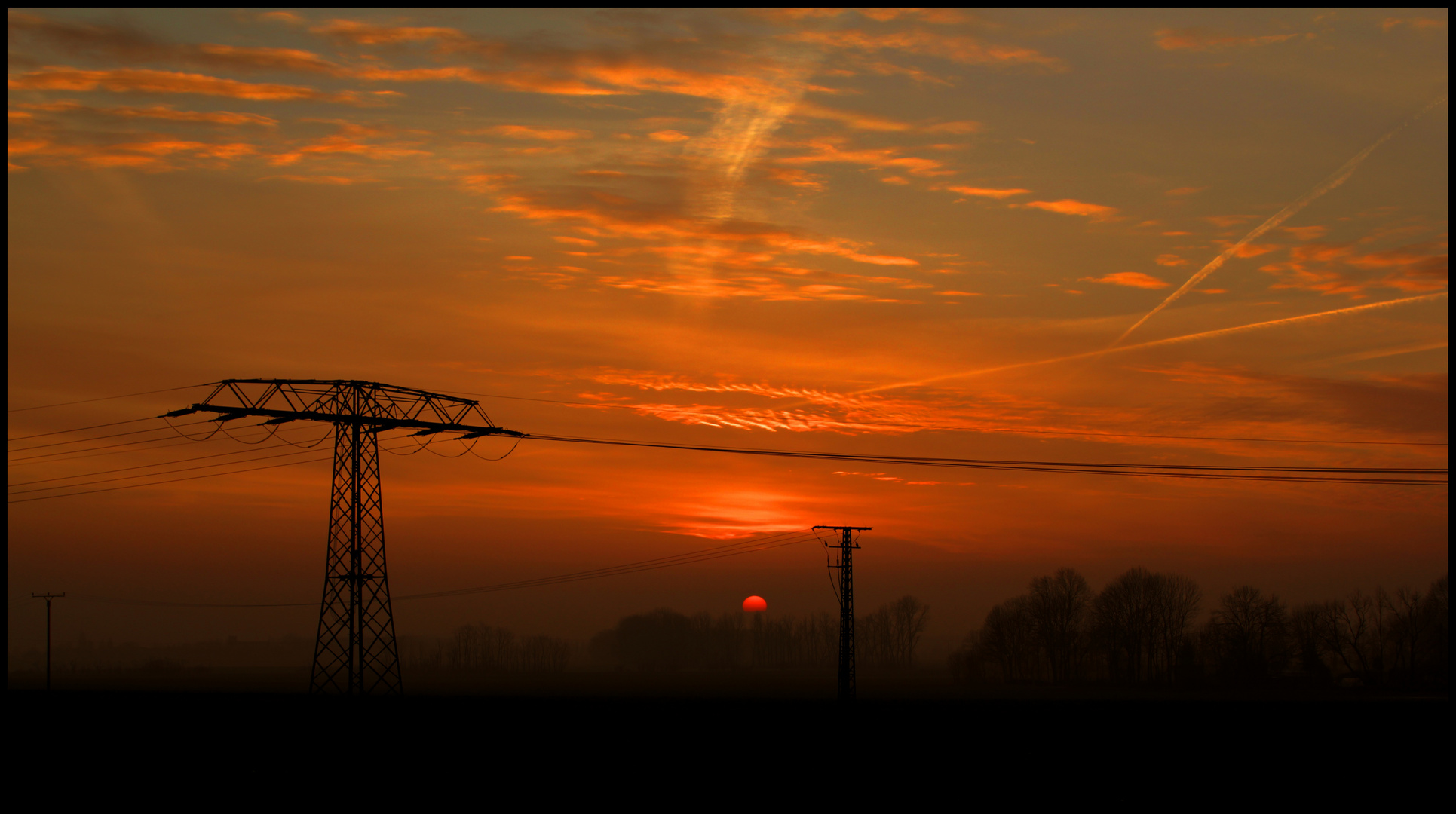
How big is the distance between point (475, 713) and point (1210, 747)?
131ft

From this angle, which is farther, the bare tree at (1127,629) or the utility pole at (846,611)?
the bare tree at (1127,629)

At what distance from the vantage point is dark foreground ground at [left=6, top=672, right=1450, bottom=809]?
32.8m

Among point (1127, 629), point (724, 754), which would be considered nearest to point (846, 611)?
point (724, 754)

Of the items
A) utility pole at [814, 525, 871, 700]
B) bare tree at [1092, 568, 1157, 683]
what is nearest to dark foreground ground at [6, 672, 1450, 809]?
utility pole at [814, 525, 871, 700]

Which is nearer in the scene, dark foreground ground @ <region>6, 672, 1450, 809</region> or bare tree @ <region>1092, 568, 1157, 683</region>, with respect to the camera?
dark foreground ground @ <region>6, 672, 1450, 809</region>

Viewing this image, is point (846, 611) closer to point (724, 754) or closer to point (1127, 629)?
point (724, 754)

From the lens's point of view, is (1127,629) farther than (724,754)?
Yes

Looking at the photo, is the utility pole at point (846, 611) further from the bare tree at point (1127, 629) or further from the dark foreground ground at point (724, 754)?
the bare tree at point (1127, 629)

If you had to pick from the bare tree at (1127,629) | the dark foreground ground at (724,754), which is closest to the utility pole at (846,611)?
the dark foreground ground at (724,754)

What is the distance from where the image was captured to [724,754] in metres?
43.4

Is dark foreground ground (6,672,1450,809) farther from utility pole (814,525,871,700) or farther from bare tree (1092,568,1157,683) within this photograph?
bare tree (1092,568,1157,683)

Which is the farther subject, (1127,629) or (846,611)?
(1127,629)

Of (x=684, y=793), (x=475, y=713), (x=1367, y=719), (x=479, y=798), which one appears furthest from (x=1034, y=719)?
(x=479, y=798)

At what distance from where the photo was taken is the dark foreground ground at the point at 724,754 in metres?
32.8
